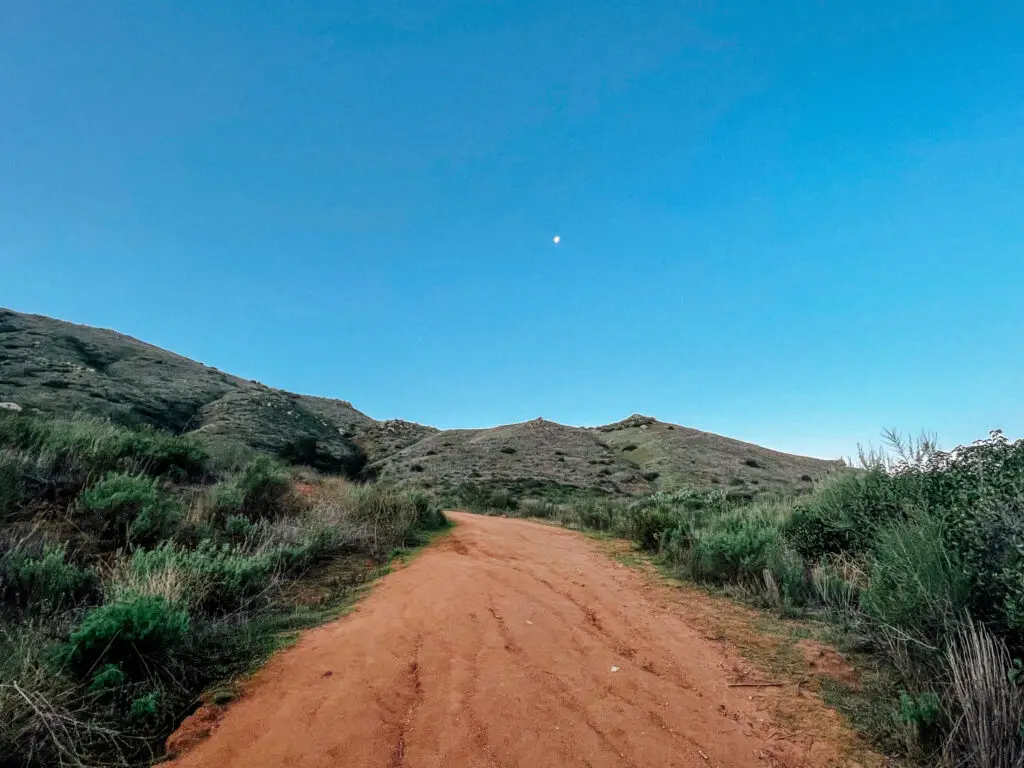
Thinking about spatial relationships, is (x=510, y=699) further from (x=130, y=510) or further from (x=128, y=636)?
(x=130, y=510)

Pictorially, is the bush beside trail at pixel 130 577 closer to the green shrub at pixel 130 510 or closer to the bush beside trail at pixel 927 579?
the green shrub at pixel 130 510

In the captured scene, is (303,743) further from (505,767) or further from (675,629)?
(675,629)

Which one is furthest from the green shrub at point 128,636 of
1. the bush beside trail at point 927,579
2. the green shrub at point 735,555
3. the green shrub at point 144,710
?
the green shrub at point 735,555

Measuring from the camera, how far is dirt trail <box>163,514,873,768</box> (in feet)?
9.90

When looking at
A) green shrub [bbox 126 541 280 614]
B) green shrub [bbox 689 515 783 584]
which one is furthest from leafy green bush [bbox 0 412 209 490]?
green shrub [bbox 689 515 783 584]

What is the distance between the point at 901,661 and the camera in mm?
3830

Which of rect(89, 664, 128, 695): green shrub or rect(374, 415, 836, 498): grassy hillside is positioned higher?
rect(374, 415, 836, 498): grassy hillside

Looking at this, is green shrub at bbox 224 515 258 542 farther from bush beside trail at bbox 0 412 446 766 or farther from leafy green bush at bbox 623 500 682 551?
leafy green bush at bbox 623 500 682 551

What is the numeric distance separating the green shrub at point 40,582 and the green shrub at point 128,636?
1098mm

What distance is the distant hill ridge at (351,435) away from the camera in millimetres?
25469

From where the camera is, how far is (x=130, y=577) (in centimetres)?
464

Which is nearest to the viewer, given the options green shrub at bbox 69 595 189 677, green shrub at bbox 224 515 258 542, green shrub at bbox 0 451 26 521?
green shrub at bbox 69 595 189 677

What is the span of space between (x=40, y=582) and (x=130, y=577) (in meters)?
0.69

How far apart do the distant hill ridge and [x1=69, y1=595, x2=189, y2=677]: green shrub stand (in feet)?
62.3
